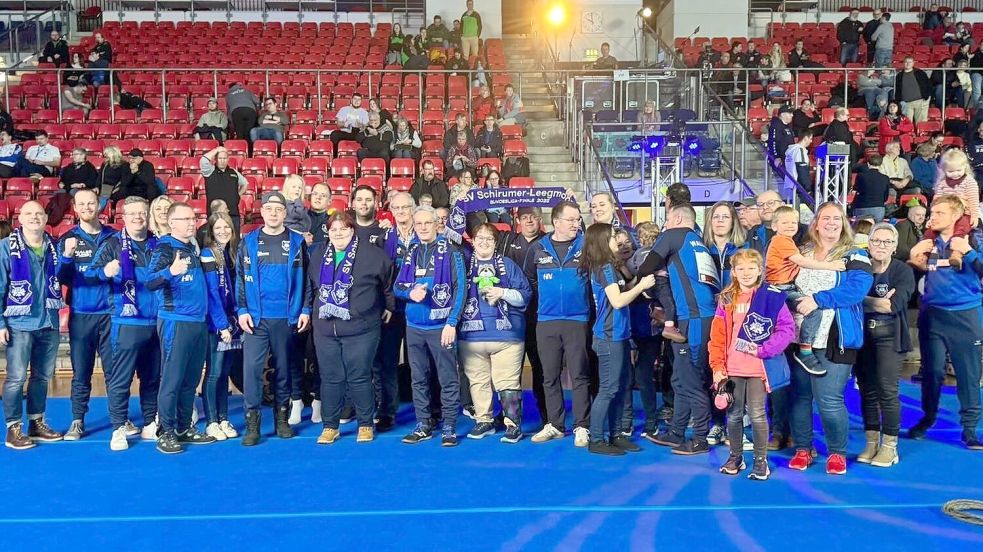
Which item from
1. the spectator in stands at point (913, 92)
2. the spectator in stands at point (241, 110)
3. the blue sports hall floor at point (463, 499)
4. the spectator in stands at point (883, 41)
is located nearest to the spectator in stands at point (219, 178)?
the spectator in stands at point (241, 110)

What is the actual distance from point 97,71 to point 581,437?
1253cm

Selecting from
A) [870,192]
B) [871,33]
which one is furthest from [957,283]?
[871,33]

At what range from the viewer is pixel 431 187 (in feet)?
36.4

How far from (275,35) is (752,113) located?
32.0ft

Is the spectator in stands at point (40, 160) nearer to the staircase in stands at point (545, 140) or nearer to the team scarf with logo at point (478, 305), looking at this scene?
the staircase in stands at point (545, 140)

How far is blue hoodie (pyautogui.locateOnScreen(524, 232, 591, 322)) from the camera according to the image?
5992 mm

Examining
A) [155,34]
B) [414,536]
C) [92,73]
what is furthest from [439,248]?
[155,34]

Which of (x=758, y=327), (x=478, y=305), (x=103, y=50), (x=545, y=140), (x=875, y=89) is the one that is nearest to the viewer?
(x=758, y=327)

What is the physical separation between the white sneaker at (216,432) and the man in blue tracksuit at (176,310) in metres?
0.30

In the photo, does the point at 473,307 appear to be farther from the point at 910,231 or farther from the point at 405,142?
the point at 405,142

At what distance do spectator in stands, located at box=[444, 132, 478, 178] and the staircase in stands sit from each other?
3.84 ft

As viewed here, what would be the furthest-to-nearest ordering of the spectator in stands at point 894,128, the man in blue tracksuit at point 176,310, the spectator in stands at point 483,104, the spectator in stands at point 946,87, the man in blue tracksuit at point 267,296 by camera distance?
1. the spectator in stands at point 946,87
2. the spectator in stands at point 483,104
3. the spectator in stands at point 894,128
4. the man in blue tracksuit at point 267,296
5. the man in blue tracksuit at point 176,310

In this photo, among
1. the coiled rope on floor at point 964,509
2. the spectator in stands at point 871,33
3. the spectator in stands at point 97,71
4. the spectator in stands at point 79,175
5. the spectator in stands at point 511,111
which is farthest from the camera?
the spectator in stands at point 871,33

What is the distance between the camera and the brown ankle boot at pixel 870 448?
18.5 ft
